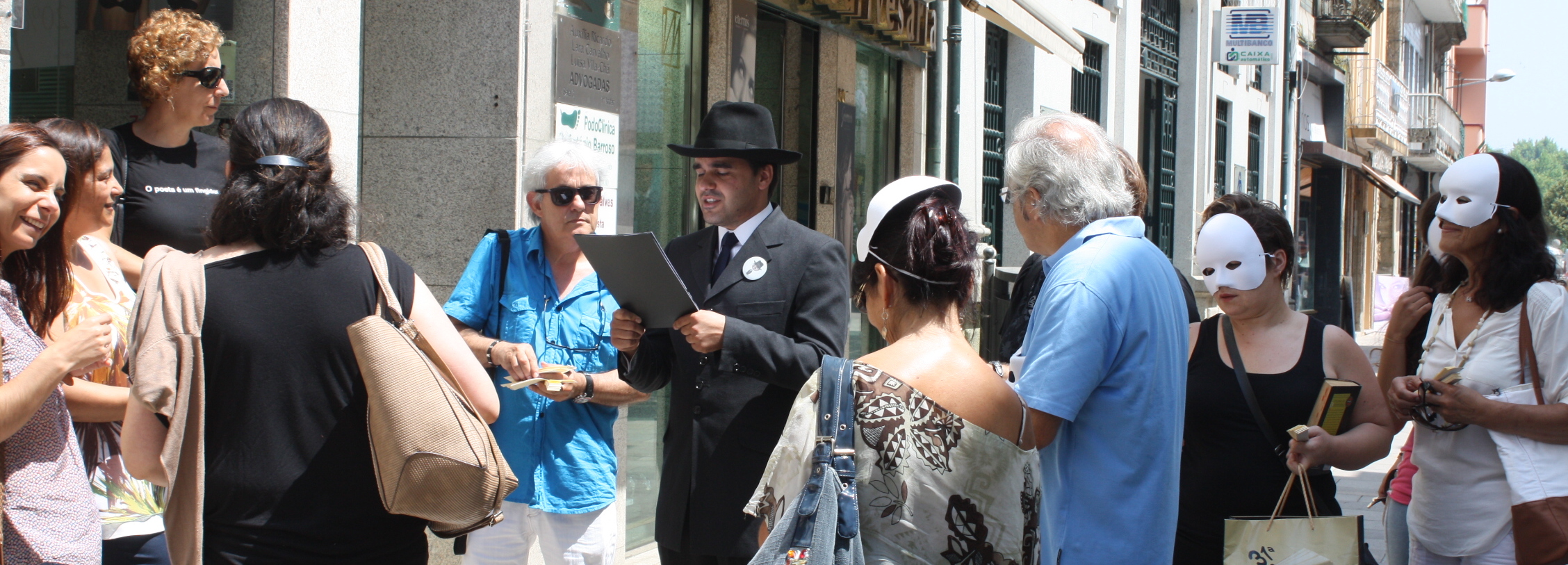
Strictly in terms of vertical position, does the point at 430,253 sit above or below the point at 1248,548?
above

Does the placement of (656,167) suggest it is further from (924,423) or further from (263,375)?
(924,423)

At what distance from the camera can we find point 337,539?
253 cm

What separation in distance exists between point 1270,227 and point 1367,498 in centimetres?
532

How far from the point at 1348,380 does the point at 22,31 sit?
4565 mm

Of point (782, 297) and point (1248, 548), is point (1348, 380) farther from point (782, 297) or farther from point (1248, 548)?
point (782, 297)

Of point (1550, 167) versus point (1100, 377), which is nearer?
point (1100, 377)

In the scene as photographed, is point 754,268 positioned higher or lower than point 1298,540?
higher

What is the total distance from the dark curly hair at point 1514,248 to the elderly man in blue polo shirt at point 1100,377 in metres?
1.38

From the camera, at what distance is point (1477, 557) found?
3.45 metres

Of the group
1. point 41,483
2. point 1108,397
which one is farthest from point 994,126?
point 41,483

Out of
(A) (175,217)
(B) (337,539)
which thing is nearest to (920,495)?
(B) (337,539)

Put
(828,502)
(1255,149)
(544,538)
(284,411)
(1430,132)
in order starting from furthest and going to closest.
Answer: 1. (1430,132)
2. (1255,149)
3. (544,538)
4. (284,411)
5. (828,502)

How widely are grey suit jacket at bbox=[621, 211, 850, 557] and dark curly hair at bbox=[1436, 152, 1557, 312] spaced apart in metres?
1.89

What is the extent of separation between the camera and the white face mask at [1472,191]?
3494 millimetres
